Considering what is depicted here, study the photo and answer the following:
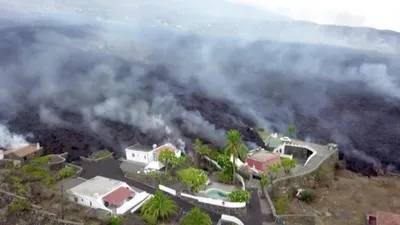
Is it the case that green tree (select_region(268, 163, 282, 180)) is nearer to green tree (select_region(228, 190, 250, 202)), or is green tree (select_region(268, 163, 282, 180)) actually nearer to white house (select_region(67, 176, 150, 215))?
green tree (select_region(228, 190, 250, 202))

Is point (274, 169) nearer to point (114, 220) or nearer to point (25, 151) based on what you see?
point (114, 220)

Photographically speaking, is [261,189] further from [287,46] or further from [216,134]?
[287,46]

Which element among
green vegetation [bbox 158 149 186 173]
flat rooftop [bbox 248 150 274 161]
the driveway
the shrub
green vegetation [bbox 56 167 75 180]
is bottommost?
the shrub

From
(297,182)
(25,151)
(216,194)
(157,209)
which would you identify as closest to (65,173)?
(25,151)

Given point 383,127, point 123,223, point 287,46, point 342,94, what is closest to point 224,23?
point 287,46

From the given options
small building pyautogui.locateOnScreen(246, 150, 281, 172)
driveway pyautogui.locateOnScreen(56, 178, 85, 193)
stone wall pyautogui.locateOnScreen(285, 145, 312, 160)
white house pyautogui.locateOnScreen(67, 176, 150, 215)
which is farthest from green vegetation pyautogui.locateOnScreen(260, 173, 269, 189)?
driveway pyautogui.locateOnScreen(56, 178, 85, 193)

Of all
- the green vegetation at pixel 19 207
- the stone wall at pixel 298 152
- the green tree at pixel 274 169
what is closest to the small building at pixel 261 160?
the green tree at pixel 274 169
